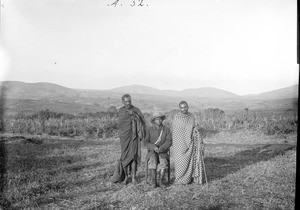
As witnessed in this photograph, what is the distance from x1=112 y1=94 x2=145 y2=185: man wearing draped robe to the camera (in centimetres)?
767

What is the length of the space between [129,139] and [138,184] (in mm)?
1067

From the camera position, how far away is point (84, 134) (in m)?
18.6

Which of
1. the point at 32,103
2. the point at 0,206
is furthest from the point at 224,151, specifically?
the point at 32,103

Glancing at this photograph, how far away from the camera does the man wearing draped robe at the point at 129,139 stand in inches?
302

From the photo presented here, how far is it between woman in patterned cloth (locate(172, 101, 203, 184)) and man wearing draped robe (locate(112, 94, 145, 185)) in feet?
3.00

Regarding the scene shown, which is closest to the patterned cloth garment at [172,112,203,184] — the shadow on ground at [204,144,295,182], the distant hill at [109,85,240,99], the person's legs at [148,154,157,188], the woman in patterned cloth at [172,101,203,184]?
the woman in patterned cloth at [172,101,203,184]

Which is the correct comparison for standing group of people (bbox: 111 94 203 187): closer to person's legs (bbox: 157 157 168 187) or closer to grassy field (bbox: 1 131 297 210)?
person's legs (bbox: 157 157 168 187)

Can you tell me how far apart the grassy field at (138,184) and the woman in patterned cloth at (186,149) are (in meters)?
0.26

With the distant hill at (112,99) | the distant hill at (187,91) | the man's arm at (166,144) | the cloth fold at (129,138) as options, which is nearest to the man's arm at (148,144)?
the man's arm at (166,144)

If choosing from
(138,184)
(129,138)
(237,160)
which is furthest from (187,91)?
(138,184)

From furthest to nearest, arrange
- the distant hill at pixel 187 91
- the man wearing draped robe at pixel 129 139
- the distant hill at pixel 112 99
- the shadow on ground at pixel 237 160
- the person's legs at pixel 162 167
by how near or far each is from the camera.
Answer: the distant hill at pixel 187 91 → the distant hill at pixel 112 99 → the shadow on ground at pixel 237 160 → the man wearing draped robe at pixel 129 139 → the person's legs at pixel 162 167

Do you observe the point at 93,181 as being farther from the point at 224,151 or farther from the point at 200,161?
the point at 224,151

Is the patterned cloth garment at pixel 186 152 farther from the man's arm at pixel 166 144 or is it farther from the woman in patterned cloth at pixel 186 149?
the man's arm at pixel 166 144

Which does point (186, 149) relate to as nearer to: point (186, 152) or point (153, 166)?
point (186, 152)
